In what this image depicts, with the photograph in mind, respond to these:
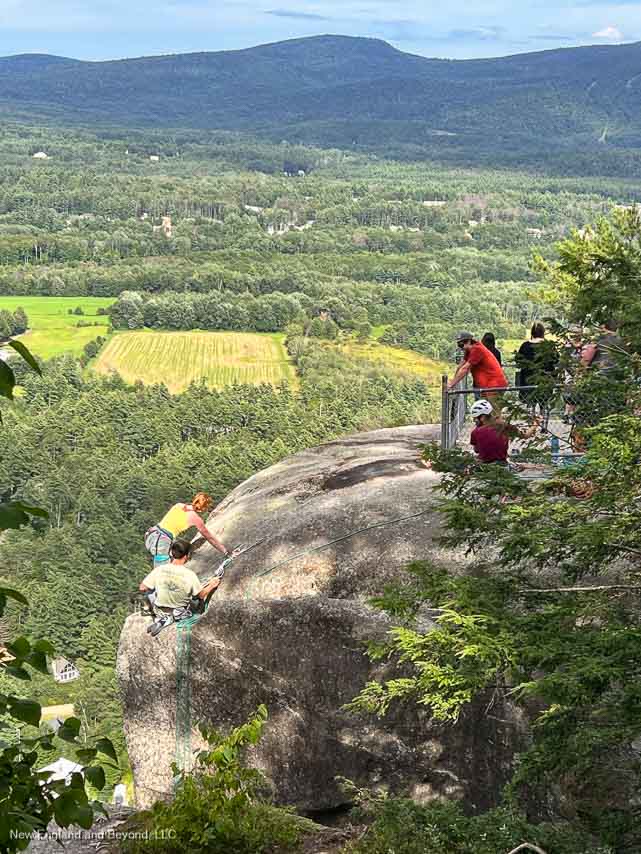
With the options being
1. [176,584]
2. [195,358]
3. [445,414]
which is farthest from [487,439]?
[195,358]

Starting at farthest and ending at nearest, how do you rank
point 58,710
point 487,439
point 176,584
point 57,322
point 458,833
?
point 57,322 → point 58,710 → point 176,584 → point 487,439 → point 458,833

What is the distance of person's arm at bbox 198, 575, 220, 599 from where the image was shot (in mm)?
10992

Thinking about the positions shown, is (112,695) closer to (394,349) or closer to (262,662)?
(262,662)

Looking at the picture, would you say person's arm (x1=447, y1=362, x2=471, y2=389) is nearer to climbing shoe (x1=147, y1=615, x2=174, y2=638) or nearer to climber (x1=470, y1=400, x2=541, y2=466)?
climber (x1=470, y1=400, x2=541, y2=466)

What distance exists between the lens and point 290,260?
164 meters

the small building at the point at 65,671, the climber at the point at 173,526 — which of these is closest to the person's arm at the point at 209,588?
the climber at the point at 173,526

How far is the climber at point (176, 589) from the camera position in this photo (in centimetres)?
1088

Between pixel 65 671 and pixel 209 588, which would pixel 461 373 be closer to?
pixel 209 588

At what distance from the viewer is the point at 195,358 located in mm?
104188

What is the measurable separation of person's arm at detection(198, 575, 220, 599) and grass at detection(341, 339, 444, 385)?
83.2m

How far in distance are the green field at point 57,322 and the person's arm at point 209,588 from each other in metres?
85.0

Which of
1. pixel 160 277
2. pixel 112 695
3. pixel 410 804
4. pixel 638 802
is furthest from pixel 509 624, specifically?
pixel 160 277

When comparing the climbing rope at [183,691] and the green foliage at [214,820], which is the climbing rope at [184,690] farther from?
the green foliage at [214,820]

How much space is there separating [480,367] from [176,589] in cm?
431
